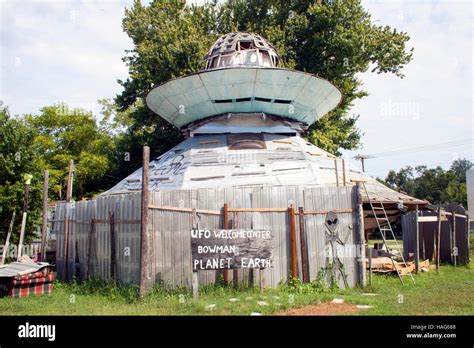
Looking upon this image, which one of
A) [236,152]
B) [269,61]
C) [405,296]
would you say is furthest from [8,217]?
[405,296]

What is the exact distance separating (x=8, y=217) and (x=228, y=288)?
15.7 meters

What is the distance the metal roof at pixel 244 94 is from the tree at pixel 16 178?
7.98 m

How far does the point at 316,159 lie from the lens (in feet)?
54.2

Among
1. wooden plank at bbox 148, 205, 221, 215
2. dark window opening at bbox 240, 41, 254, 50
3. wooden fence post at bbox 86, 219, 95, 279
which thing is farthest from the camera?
dark window opening at bbox 240, 41, 254, 50

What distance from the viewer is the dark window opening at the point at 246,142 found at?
661 inches

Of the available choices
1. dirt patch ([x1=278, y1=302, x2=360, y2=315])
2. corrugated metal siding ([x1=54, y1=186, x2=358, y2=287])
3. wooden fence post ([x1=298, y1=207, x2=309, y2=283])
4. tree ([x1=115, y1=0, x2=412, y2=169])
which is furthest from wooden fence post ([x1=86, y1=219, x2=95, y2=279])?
tree ([x1=115, y1=0, x2=412, y2=169])

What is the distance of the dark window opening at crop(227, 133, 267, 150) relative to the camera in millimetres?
16781

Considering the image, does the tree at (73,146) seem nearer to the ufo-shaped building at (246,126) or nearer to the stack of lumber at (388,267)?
the ufo-shaped building at (246,126)

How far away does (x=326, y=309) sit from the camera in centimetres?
882

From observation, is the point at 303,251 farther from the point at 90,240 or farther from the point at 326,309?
the point at 90,240

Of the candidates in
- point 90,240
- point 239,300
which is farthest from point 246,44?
point 239,300

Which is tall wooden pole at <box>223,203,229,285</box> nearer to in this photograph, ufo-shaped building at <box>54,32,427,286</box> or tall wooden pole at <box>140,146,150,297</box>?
ufo-shaped building at <box>54,32,427,286</box>

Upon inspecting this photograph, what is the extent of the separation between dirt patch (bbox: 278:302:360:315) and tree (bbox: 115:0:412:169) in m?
16.4

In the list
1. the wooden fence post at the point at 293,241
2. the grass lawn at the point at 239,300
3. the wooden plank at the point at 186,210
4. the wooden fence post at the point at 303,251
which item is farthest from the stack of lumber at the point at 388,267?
the wooden plank at the point at 186,210
